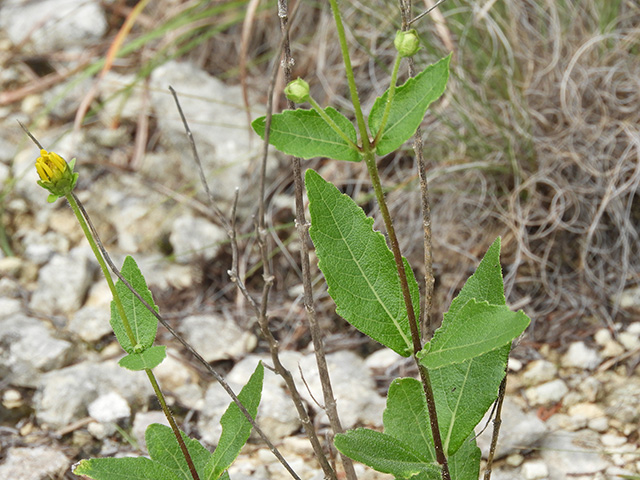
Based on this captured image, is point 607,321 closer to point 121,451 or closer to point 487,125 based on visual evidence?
point 487,125

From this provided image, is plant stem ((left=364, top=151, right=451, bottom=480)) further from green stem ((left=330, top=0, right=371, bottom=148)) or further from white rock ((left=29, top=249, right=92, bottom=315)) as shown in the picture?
white rock ((left=29, top=249, right=92, bottom=315))

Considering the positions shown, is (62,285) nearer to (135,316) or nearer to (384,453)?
(135,316)

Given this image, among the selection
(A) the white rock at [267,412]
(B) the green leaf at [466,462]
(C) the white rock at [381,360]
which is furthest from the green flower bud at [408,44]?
(C) the white rock at [381,360]

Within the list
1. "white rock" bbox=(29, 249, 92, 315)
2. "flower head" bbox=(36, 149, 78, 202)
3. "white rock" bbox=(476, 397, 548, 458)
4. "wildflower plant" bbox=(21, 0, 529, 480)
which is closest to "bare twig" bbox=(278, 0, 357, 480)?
"wildflower plant" bbox=(21, 0, 529, 480)

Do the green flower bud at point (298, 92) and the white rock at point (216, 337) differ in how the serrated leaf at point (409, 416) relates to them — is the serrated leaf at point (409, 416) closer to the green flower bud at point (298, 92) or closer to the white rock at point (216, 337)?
the green flower bud at point (298, 92)

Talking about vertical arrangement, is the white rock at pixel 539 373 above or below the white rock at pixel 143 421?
below

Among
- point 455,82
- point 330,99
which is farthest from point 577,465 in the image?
point 330,99

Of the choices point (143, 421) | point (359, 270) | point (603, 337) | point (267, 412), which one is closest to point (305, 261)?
point (359, 270)
